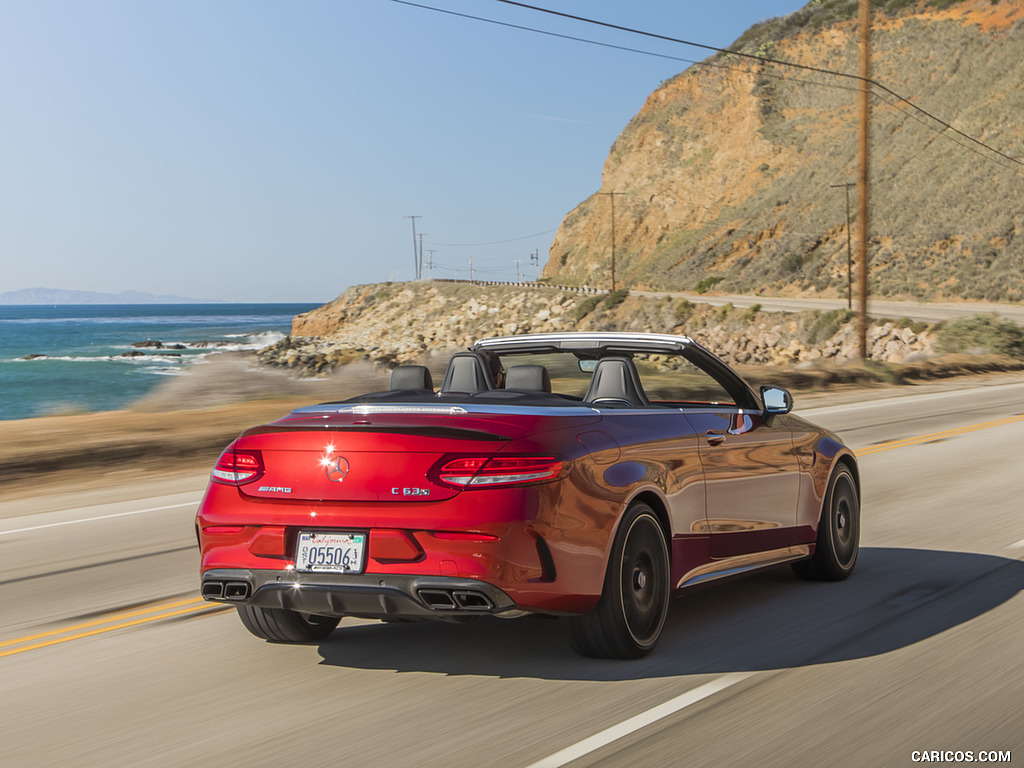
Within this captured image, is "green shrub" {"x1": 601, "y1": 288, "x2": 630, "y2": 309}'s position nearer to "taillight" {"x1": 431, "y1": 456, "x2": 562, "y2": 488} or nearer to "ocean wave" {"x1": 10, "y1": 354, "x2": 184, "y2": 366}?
"ocean wave" {"x1": 10, "y1": 354, "x2": 184, "y2": 366}

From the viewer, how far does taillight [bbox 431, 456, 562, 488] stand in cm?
475

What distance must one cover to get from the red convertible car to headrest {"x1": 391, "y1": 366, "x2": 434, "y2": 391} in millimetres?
186

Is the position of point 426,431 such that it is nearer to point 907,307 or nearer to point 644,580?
point 644,580

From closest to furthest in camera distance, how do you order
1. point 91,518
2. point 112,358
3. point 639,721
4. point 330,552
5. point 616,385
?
point 639,721 < point 330,552 < point 616,385 < point 91,518 < point 112,358

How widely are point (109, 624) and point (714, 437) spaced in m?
3.39

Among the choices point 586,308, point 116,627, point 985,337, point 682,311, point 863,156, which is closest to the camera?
point 116,627

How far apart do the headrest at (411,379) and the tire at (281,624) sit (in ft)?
4.16

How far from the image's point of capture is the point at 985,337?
38.6 meters

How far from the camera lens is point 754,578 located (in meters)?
7.25

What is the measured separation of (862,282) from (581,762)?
89.4 ft

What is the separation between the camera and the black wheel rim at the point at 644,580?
5.17 meters

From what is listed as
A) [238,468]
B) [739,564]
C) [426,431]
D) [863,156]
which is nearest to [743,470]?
[739,564]

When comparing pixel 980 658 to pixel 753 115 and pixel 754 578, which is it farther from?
pixel 753 115

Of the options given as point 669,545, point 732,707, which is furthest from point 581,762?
point 669,545
